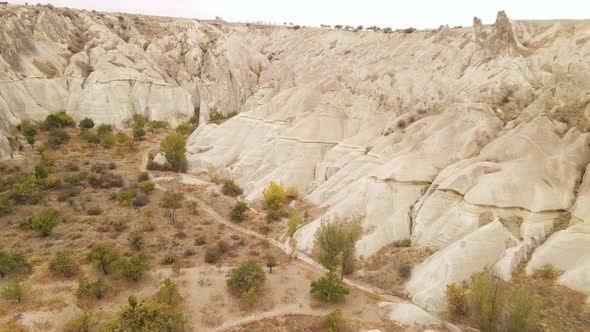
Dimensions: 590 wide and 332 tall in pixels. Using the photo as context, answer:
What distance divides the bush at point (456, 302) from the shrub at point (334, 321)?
4937 mm

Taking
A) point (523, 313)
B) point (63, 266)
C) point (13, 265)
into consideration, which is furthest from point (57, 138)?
point (523, 313)

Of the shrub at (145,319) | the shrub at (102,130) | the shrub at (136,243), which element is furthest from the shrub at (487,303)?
the shrub at (102,130)

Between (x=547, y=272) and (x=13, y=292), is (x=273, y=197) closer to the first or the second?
(x=13, y=292)

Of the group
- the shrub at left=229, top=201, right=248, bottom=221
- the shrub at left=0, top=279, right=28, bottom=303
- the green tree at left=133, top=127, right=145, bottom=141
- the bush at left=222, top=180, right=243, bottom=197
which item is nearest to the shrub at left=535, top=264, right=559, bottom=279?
the shrub at left=229, top=201, right=248, bottom=221

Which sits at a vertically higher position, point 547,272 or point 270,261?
point 547,272

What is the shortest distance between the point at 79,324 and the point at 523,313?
17.3 metres

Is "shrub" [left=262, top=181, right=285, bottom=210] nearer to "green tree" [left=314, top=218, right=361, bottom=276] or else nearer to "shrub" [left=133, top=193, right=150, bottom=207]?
"shrub" [left=133, top=193, right=150, bottom=207]

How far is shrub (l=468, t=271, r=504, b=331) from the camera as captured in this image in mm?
14812

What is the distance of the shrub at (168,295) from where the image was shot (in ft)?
58.7

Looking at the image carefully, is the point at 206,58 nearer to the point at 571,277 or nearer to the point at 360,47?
the point at 360,47

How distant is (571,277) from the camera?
16.9 meters

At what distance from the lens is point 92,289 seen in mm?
18188

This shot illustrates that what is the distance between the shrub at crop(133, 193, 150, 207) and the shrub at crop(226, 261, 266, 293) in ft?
43.2

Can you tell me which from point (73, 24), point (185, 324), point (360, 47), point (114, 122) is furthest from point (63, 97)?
point (185, 324)
